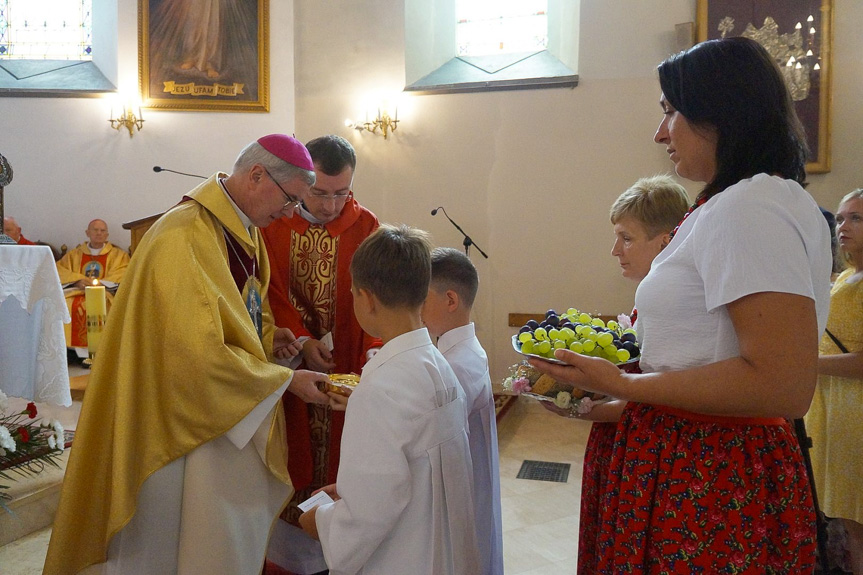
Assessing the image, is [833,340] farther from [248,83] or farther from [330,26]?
→ [248,83]

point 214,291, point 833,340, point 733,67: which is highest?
point 733,67

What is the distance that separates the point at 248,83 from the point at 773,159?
7910 mm

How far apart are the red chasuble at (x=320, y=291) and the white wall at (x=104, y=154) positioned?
18.5ft

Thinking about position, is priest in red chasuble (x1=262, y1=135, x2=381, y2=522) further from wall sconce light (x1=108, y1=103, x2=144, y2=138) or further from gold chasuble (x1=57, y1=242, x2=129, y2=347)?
wall sconce light (x1=108, y1=103, x2=144, y2=138)

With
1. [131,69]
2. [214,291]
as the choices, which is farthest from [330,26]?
[214,291]

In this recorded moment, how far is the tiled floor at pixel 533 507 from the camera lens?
3.35m

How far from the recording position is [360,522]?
5.02ft

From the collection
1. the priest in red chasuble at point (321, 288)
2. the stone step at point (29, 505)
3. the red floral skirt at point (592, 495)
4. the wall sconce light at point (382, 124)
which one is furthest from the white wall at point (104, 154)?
the red floral skirt at point (592, 495)

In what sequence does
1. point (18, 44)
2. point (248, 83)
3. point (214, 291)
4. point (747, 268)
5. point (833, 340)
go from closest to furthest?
point (747, 268)
point (214, 291)
point (833, 340)
point (248, 83)
point (18, 44)

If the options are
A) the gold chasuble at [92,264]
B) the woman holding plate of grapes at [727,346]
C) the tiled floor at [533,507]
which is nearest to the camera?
the woman holding plate of grapes at [727,346]

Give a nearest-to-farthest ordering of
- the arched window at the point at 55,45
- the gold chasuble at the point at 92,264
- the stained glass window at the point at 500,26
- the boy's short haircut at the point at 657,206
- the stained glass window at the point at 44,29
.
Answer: the boy's short haircut at the point at 657,206 → the stained glass window at the point at 500,26 → the gold chasuble at the point at 92,264 → the arched window at the point at 55,45 → the stained glass window at the point at 44,29

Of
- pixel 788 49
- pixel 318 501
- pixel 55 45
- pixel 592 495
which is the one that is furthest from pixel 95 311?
pixel 788 49

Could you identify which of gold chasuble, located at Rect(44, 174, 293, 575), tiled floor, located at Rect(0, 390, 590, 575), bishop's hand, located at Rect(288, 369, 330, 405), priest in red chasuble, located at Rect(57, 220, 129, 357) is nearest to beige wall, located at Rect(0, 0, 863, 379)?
tiled floor, located at Rect(0, 390, 590, 575)

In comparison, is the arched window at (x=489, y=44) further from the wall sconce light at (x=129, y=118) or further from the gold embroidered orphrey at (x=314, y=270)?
the gold embroidered orphrey at (x=314, y=270)
